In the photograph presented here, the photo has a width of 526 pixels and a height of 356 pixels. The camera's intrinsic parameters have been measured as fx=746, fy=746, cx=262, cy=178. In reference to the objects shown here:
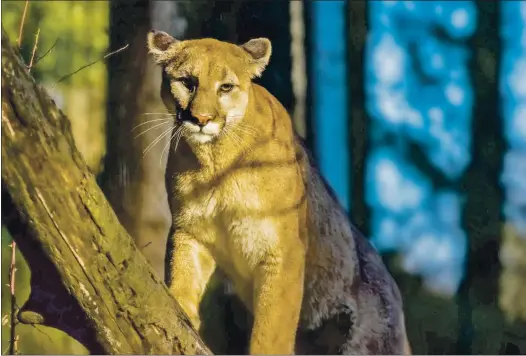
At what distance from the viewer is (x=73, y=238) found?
2.55 metres

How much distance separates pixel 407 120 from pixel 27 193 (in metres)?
2.25

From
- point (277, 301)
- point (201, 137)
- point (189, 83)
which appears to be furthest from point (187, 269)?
point (189, 83)

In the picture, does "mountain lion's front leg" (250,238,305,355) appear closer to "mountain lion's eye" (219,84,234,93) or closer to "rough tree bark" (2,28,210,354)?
"rough tree bark" (2,28,210,354)

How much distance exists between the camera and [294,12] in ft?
13.2

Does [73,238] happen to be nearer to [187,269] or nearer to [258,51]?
[187,269]

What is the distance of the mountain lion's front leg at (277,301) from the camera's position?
11.8 ft

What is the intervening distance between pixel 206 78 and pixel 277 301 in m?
1.12

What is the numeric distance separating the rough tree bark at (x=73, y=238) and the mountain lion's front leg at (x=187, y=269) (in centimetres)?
67

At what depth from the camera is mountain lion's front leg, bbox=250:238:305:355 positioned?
358 cm

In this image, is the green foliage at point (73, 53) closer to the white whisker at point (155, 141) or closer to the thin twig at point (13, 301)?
the thin twig at point (13, 301)

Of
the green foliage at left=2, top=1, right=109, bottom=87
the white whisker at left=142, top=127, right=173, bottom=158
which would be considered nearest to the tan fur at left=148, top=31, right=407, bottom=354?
the white whisker at left=142, top=127, right=173, bottom=158

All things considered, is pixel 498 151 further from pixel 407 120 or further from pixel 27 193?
pixel 27 193

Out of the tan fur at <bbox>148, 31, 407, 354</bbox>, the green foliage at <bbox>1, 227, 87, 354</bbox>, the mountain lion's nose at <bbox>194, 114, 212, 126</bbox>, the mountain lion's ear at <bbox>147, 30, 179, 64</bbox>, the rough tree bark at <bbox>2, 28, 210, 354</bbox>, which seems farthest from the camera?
the green foliage at <bbox>1, 227, 87, 354</bbox>

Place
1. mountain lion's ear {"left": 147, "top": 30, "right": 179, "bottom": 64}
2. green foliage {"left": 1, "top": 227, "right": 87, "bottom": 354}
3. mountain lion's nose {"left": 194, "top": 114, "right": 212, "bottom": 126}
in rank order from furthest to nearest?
green foliage {"left": 1, "top": 227, "right": 87, "bottom": 354} → mountain lion's ear {"left": 147, "top": 30, "right": 179, "bottom": 64} → mountain lion's nose {"left": 194, "top": 114, "right": 212, "bottom": 126}
